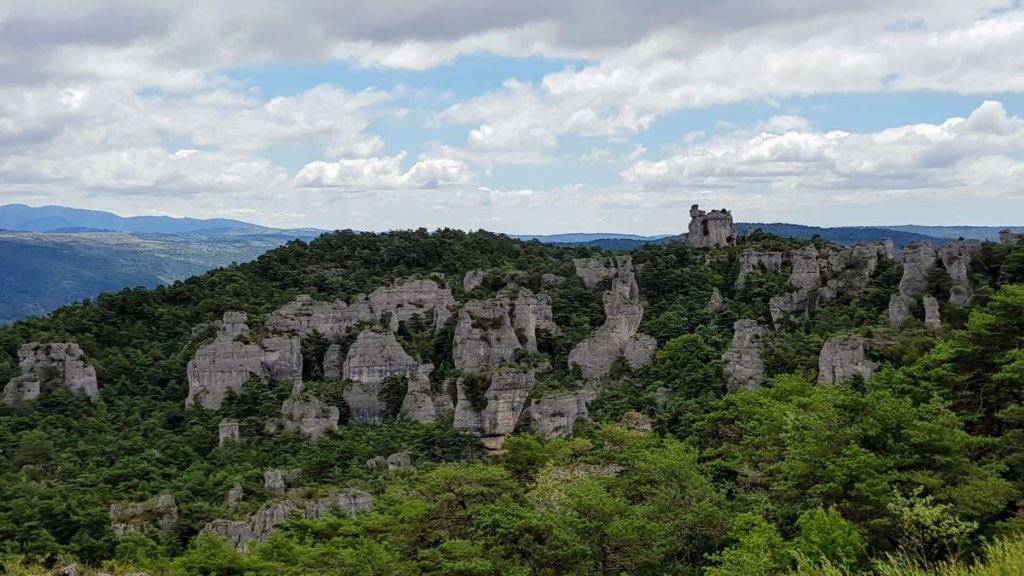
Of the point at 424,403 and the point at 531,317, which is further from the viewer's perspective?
the point at 531,317

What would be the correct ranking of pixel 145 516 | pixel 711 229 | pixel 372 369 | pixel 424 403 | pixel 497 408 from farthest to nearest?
pixel 711 229, pixel 372 369, pixel 424 403, pixel 497 408, pixel 145 516

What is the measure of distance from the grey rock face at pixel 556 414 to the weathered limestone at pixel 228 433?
1569 centimetres

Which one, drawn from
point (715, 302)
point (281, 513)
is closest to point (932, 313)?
point (715, 302)

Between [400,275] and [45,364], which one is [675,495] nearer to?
[45,364]

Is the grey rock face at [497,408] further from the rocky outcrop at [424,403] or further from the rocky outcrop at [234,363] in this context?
the rocky outcrop at [234,363]

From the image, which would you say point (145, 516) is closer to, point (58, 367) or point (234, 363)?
point (234, 363)

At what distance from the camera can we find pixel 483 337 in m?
54.6

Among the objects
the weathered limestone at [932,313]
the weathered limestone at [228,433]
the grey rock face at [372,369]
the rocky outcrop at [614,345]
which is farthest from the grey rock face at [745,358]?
the weathered limestone at [228,433]

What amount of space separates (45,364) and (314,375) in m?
15.1

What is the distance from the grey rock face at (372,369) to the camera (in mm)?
52062

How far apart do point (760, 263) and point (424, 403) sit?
27.8 meters

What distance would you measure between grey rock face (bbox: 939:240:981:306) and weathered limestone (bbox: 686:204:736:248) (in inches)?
839

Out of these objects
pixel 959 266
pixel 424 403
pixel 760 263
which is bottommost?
pixel 424 403

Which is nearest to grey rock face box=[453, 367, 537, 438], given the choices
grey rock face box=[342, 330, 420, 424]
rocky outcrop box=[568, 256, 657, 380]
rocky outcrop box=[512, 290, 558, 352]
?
grey rock face box=[342, 330, 420, 424]
